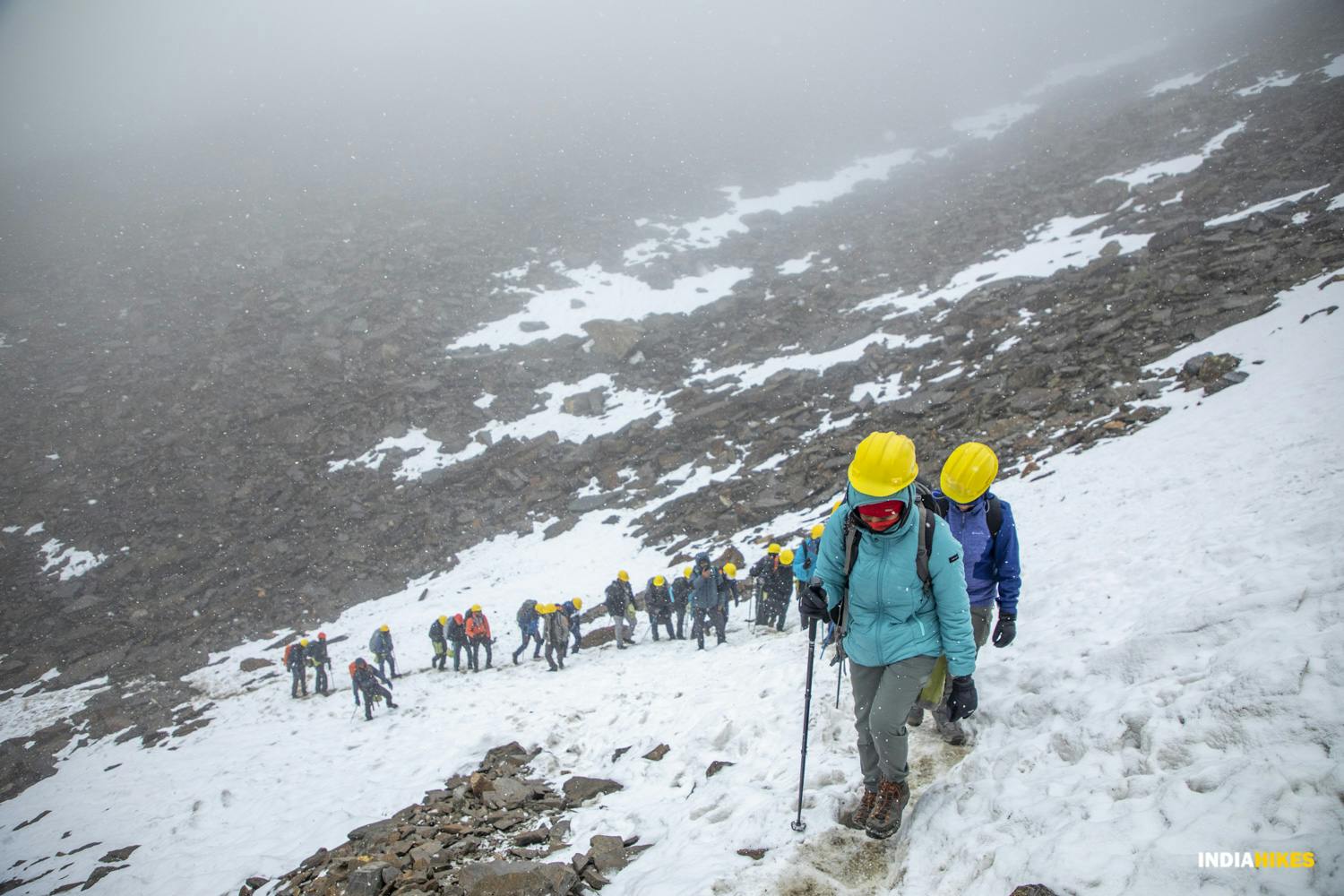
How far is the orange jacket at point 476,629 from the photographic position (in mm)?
14516

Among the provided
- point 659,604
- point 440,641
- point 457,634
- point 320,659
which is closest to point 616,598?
point 659,604

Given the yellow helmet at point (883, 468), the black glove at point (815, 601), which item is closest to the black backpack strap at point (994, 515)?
the yellow helmet at point (883, 468)

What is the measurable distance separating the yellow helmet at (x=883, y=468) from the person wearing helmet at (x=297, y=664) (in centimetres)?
Result: 1634

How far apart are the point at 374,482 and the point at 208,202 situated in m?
37.5

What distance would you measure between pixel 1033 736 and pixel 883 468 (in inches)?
97.2

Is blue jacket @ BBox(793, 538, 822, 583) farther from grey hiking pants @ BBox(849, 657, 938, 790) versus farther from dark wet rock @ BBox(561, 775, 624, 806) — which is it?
grey hiking pants @ BBox(849, 657, 938, 790)

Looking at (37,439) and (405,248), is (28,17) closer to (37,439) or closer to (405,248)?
(405,248)

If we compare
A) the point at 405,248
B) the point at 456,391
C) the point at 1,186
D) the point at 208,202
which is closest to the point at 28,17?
the point at 1,186

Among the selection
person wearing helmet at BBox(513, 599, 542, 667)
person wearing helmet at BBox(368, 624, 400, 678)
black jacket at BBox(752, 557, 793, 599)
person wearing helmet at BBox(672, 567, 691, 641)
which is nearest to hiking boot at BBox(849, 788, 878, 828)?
black jacket at BBox(752, 557, 793, 599)

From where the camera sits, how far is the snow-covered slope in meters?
3.07

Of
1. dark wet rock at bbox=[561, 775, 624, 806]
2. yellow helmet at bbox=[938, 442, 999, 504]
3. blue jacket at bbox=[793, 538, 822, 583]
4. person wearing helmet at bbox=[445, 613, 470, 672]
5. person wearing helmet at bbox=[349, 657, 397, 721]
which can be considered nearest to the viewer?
yellow helmet at bbox=[938, 442, 999, 504]

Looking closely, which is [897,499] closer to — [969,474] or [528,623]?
[969,474]

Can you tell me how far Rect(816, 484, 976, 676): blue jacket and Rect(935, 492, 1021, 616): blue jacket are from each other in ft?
3.22

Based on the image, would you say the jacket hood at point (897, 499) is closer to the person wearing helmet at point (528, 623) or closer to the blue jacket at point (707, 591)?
the blue jacket at point (707, 591)
